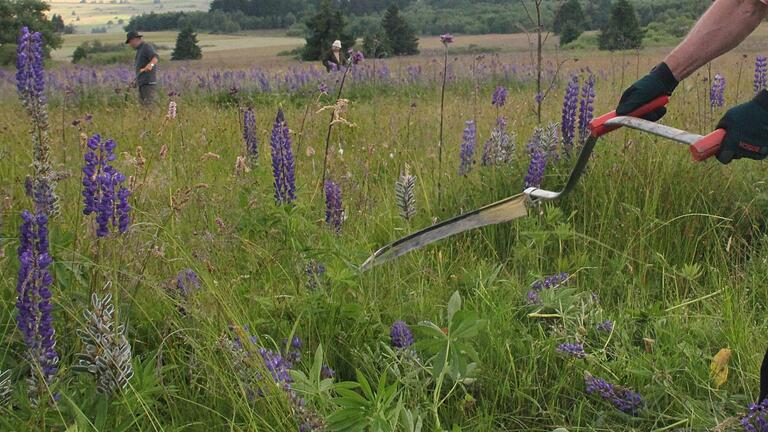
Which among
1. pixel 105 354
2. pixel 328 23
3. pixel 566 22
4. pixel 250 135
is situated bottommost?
pixel 105 354

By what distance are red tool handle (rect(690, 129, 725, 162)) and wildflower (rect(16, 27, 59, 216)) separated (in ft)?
5.31

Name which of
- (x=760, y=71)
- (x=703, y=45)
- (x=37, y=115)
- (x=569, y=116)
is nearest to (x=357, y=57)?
(x=569, y=116)

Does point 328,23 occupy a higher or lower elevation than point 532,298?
higher

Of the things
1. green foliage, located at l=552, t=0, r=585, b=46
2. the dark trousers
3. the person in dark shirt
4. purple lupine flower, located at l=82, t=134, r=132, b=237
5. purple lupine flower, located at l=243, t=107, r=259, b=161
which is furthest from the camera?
the dark trousers

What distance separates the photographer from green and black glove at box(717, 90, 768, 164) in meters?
1.69

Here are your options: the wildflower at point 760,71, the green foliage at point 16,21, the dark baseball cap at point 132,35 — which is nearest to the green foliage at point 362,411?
the wildflower at point 760,71

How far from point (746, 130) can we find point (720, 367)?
786 mm

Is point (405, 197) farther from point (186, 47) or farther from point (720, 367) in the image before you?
point (186, 47)

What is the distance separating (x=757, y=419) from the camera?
5.72 ft

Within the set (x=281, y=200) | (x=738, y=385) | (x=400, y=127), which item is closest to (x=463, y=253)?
(x=281, y=200)

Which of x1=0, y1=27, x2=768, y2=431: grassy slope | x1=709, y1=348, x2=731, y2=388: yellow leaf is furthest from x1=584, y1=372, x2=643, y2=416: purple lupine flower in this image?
x1=709, y1=348, x2=731, y2=388: yellow leaf

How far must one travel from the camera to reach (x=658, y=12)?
56.7m

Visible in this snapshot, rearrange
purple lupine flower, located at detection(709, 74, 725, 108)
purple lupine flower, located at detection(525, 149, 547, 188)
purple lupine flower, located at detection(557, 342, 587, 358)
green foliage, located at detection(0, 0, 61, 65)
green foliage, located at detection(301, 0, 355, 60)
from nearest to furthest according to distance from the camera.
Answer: purple lupine flower, located at detection(557, 342, 587, 358)
purple lupine flower, located at detection(525, 149, 547, 188)
purple lupine flower, located at detection(709, 74, 725, 108)
green foliage, located at detection(301, 0, 355, 60)
green foliage, located at detection(0, 0, 61, 65)

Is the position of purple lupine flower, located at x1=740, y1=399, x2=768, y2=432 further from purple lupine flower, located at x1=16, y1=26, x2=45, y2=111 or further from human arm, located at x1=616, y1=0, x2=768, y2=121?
purple lupine flower, located at x1=16, y1=26, x2=45, y2=111
